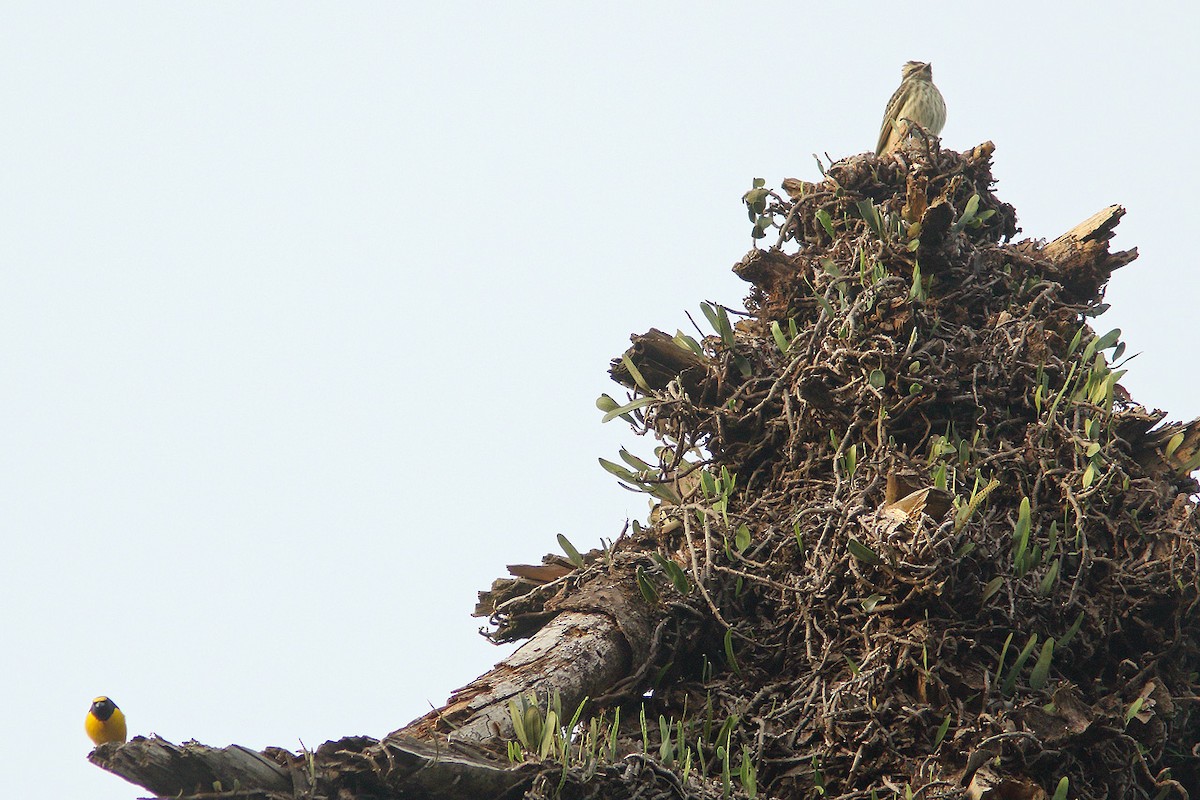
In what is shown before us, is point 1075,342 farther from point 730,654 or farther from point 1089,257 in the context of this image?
point 730,654

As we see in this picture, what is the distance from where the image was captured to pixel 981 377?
4.08 meters

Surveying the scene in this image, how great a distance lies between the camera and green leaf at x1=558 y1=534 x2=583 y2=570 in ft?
13.0

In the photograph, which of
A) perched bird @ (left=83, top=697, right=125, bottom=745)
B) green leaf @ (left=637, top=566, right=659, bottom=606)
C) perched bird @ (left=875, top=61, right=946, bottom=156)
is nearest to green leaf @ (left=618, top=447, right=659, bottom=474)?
green leaf @ (left=637, top=566, right=659, bottom=606)

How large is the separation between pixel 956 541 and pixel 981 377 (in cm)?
93

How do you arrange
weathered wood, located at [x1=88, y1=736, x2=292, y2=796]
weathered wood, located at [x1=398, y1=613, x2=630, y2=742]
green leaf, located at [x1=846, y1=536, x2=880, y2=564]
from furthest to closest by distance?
green leaf, located at [x1=846, y1=536, x2=880, y2=564] < weathered wood, located at [x1=398, y1=613, x2=630, y2=742] < weathered wood, located at [x1=88, y1=736, x2=292, y2=796]

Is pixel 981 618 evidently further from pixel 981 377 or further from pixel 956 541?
pixel 981 377

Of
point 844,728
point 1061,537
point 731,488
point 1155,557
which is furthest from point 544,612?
point 1155,557

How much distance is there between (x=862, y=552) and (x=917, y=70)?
4.95 m

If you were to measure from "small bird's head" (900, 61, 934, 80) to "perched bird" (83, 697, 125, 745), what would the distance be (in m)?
5.78

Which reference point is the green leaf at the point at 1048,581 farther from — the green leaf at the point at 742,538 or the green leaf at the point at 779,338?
the green leaf at the point at 779,338

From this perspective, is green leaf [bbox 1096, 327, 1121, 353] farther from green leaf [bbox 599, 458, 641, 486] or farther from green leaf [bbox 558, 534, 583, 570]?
green leaf [bbox 558, 534, 583, 570]

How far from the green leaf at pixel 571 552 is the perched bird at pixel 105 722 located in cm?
209

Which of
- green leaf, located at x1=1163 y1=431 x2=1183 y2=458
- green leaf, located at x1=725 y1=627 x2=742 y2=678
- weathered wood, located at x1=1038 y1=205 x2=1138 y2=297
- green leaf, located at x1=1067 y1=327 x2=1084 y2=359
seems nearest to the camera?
green leaf, located at x1=725 y1=627 x2=742 y2=678

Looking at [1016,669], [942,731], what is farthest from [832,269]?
[942,731]
